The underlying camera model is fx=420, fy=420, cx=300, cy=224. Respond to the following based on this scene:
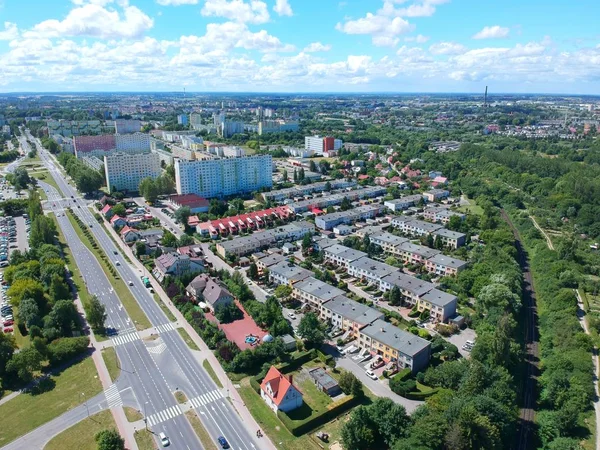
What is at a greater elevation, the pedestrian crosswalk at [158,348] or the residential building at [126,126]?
the residential building at [126,126]

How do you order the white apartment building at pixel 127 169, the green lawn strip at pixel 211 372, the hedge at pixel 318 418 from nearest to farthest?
the hedge at pixel 318 418 < the green lawn strip at pixel 211 372 < the white apartment building at pixel 127 169

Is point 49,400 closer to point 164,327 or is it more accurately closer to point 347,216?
point 164,327

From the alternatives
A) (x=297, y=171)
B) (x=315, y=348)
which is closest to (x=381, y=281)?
(x=315, y=348)

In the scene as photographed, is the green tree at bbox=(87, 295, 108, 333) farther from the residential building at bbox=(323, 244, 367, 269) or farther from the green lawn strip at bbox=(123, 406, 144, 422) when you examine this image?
the residential building at bbox=(323, 244, 367, 269)

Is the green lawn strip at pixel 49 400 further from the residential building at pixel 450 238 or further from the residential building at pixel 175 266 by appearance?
the residential building at pixel 450 238

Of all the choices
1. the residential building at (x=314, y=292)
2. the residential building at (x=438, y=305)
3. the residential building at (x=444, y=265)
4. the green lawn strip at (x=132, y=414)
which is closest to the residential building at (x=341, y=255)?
the residential building at (x=314, y=292)

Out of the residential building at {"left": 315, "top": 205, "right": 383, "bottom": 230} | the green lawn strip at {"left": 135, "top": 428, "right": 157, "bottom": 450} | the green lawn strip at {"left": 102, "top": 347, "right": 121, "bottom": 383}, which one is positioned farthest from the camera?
the residential building at {"left": 315, "top": 205, "right": 383, "bottom": 230}

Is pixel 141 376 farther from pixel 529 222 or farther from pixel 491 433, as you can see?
pixel 529 222

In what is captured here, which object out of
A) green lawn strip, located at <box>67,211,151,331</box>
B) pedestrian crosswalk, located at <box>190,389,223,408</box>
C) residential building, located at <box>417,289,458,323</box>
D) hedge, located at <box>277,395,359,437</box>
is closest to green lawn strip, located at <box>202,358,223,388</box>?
pedestrian crosswalk, located at <box>190,389,223,408</box>
